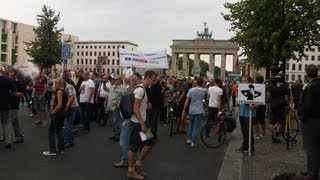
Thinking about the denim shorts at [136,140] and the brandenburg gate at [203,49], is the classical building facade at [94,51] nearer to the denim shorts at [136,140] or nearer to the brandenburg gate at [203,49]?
the brandenburg gate at [203,49]

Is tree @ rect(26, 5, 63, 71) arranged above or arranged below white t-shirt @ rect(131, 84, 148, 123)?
above

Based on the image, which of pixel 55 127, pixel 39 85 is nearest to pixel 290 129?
pixel 55 127

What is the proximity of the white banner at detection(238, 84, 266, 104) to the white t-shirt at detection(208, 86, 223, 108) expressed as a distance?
3167mm

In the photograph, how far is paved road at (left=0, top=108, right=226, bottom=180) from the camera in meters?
9.26

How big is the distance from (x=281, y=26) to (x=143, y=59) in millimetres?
8959

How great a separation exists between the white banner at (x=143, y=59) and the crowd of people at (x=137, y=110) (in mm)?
3884

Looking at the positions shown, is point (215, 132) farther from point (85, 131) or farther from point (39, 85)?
point (39, 85)

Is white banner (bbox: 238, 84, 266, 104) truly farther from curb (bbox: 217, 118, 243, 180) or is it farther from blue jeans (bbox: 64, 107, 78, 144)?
blue jeans (bbox: 64, 107, 78, 144)

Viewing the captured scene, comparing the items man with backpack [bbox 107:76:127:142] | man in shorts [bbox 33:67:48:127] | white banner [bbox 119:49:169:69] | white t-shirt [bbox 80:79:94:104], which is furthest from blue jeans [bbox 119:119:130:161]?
white banner [bbox 119:49:169:69]

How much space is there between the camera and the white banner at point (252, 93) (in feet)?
39.9

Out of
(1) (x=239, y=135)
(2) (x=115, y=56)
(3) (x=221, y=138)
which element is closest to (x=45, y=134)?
(3) (x=221, y=138)

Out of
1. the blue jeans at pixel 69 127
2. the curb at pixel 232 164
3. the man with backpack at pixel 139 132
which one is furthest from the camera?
the blue jeans at pixel 69 127

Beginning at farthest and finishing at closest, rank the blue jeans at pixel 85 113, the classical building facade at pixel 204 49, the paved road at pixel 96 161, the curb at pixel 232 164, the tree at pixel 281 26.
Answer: the classical building facade at pixel 204 49 < the tree at pixel 281 26 < the blue jeans at pixel 85 113 < the curb at pixel 232 164 < the paved road at pixel 96 161

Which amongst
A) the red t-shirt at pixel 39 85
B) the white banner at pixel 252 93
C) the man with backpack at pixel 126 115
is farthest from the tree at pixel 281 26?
the man with backpack at pixel 126 115
